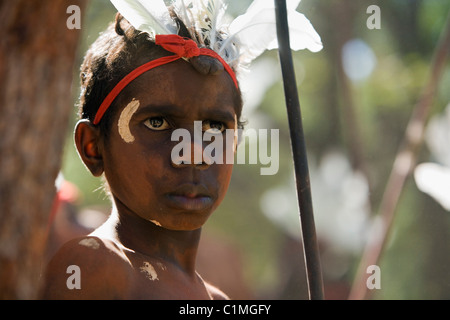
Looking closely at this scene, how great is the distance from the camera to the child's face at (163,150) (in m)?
2.20

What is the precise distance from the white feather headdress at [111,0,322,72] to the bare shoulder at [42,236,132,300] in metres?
0.74

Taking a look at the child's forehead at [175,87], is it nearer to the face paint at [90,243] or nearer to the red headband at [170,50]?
the red headband at [170,50]

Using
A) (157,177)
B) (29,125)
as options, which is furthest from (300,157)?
(29,125)

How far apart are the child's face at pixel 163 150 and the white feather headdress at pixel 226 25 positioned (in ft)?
0.58

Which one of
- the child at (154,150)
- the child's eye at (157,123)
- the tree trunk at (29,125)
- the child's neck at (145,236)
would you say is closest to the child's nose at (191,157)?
the child at (154,150)

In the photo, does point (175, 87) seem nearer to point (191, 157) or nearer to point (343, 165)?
point (191, 157)

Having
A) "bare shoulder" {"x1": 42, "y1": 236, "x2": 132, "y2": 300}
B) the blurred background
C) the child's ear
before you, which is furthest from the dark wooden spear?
the blurred background

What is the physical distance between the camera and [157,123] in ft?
7.39

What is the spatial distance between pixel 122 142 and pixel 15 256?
836mm

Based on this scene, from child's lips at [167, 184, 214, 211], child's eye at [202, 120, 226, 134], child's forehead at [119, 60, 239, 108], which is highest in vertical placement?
child's forehead at [119, 60, 239, 108]

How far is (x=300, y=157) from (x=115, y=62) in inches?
28.9

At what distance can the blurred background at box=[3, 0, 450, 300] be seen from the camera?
8.82 metres

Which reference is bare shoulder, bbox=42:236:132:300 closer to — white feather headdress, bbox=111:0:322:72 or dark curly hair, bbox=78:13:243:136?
dark curly hair, bbox=78:13:243:136

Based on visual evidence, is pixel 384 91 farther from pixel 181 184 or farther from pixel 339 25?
pixel 181 184
